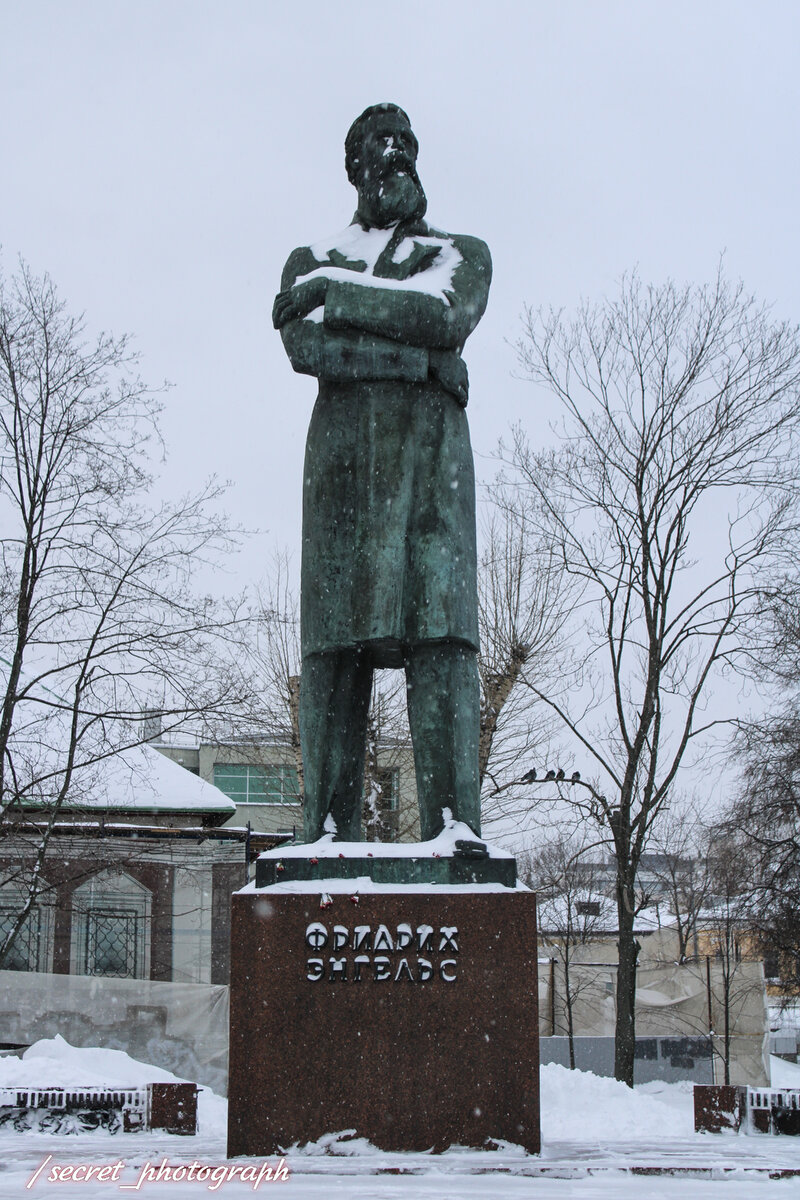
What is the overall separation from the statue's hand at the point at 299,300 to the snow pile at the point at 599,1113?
3.64 m

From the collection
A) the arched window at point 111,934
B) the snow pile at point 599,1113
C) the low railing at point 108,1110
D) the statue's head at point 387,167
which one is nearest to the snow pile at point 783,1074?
the arched window at point 111,934

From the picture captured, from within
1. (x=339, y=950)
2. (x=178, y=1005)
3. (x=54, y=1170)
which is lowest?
(x=178, y=1005)

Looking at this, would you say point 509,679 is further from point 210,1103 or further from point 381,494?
point 381,494

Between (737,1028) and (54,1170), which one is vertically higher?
(54,1170)

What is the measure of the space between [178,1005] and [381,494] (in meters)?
12.5

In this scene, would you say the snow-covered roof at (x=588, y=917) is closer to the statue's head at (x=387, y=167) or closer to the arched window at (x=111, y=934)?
the arched window at (x=111, y=934)

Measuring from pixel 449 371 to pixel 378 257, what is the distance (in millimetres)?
654

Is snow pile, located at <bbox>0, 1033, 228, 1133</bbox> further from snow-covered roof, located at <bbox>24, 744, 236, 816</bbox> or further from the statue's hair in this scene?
snow-covered roof, located at <bbox>24, 744, 236, 816</bbox>

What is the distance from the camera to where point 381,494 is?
5297mm

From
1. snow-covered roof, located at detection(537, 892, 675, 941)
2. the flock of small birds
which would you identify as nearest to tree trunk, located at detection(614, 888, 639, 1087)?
the flock of small birds

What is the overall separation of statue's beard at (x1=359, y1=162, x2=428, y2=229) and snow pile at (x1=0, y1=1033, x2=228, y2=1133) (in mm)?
4318

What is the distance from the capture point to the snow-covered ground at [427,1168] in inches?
142

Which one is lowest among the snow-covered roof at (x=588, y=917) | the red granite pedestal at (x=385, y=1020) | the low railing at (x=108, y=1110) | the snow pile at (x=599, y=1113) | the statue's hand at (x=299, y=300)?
the snow-covered roof at (x=588, y=917)

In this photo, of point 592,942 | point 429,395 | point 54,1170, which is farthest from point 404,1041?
point 592,942
